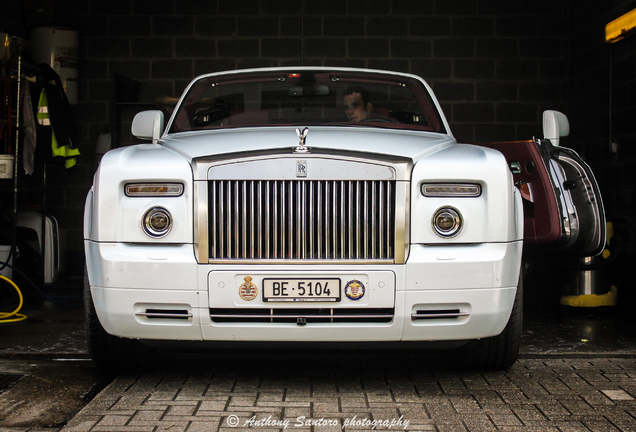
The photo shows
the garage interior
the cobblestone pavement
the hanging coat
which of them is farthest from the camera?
the garage interior

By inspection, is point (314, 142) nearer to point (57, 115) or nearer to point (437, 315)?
point (437, 315)

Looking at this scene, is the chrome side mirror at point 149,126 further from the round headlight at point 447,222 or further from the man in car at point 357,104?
the round headlight at point 447,222

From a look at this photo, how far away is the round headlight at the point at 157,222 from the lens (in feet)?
10.5

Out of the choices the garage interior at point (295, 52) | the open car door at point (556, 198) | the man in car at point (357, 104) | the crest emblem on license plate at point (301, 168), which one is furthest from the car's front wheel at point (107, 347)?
the garage interior at point (295, 52)

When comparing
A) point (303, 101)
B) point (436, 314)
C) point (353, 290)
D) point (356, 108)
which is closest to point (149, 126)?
point (303, 101)

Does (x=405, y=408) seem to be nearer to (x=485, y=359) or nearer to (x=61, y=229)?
(x=485, y=359)

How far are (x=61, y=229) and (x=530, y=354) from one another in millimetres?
6354

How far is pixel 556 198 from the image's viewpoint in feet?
16.0

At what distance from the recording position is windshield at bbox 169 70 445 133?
14.2 feet

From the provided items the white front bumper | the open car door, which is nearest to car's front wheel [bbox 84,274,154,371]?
the white front bumper

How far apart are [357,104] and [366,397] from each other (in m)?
2.01

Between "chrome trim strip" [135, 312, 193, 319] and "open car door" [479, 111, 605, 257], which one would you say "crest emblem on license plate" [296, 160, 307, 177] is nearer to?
"chrome trim strip" [135, 312, 193, 319]

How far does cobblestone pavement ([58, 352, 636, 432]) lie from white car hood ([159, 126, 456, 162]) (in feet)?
3.28

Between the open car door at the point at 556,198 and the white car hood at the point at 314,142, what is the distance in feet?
4.65
